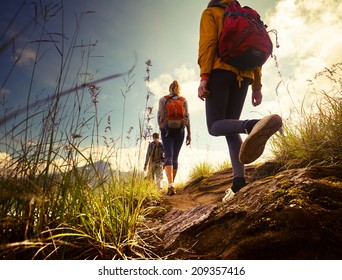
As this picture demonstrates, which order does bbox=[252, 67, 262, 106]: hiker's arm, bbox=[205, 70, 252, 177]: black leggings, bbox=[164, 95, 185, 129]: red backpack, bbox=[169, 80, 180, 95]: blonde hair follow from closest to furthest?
bbox=[205, 70, 252, 177]: black leggings, bbox=[252, 67, 262, 106]: hiker's arm, bbox=[164, 95, 185, 129]: red backpack, bbox=[169, 80, 180, 95]: blonde hair

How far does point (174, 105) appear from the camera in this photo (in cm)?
473

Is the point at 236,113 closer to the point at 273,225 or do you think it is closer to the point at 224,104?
the point at 224,104

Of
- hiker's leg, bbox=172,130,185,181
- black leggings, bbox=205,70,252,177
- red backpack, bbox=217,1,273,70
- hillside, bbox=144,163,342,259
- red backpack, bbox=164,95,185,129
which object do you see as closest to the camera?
hillside, bbox=144,163,342,259

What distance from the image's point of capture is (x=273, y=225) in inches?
48.9

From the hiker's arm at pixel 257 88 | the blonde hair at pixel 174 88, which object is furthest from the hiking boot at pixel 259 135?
the blonde hair at pixel 174 88

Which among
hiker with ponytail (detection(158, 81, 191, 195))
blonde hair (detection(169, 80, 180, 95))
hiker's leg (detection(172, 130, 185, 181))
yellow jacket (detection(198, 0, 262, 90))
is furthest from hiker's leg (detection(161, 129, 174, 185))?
yellow jacket (detection(198, 0, 262, 90))

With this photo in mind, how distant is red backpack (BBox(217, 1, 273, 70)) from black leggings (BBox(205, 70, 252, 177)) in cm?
15

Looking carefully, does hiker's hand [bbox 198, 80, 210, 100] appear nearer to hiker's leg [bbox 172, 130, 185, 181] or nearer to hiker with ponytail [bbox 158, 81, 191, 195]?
hiker with ponytail [bbox 158, 81, 191, 195]

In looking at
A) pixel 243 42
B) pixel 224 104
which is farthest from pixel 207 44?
pixel 224 104

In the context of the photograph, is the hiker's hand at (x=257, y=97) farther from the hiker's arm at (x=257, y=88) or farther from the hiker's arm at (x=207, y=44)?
the hiker's arm at (x=207, y=44)

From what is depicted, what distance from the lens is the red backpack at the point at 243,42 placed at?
2.20m

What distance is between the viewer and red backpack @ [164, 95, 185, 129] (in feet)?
15.2

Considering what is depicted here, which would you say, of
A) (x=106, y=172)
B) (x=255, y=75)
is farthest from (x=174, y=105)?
(x=106, y=172)

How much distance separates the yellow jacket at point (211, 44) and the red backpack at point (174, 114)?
88.9 inches
